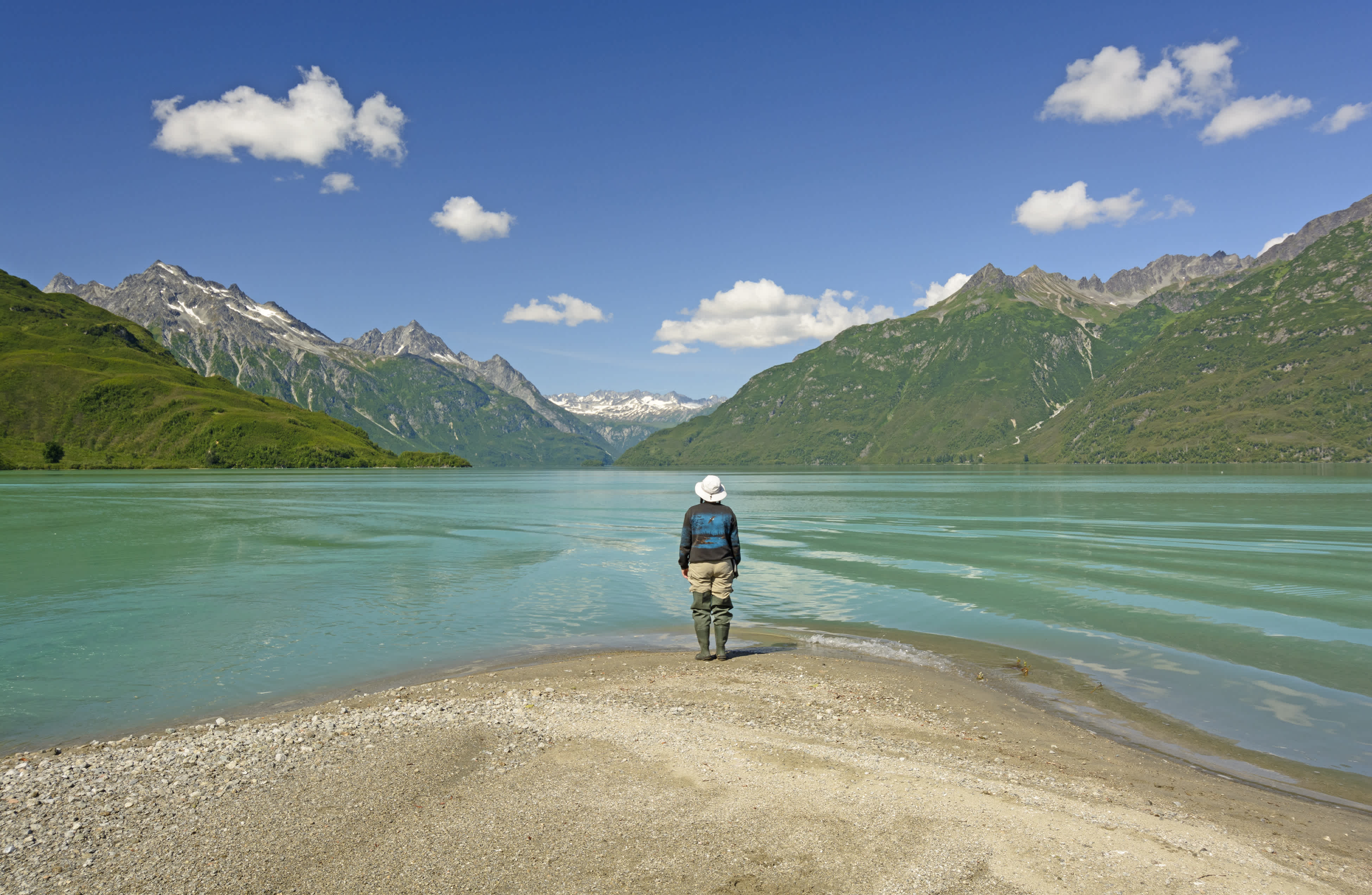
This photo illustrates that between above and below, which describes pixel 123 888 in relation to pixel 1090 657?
above

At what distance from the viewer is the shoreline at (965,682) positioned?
503 inches

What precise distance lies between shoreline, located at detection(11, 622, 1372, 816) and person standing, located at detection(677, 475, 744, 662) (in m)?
1.82

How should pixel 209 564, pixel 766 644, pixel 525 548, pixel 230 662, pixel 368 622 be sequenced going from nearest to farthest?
1. pixel 230 662
2. pixel 766 644
3. pixel 368 622
4. pixel 209 564
5. pixel 525 548

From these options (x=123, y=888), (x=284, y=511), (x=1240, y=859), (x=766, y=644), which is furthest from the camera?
(x=284, y=511)

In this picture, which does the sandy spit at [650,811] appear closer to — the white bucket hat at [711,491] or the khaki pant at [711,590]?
the khaki pant at [711,590]

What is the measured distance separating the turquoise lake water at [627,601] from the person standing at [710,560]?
13.1 ft

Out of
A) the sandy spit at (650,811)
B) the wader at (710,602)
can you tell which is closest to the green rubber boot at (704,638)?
the wader at (710,602)

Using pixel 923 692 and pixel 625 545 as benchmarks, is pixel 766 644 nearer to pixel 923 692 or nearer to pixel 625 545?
pixel 923 692

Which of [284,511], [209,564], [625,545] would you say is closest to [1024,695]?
[625,545]

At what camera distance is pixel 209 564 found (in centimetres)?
4278

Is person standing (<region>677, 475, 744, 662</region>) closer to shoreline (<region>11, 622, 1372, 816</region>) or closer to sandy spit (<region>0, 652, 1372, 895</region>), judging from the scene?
shoreline (<region>11, 622, 1372, 816</region>)

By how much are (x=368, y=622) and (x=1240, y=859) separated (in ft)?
84.9

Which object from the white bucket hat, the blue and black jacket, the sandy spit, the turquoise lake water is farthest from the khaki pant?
the sandy spit

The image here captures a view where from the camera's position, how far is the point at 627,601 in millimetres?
31875
